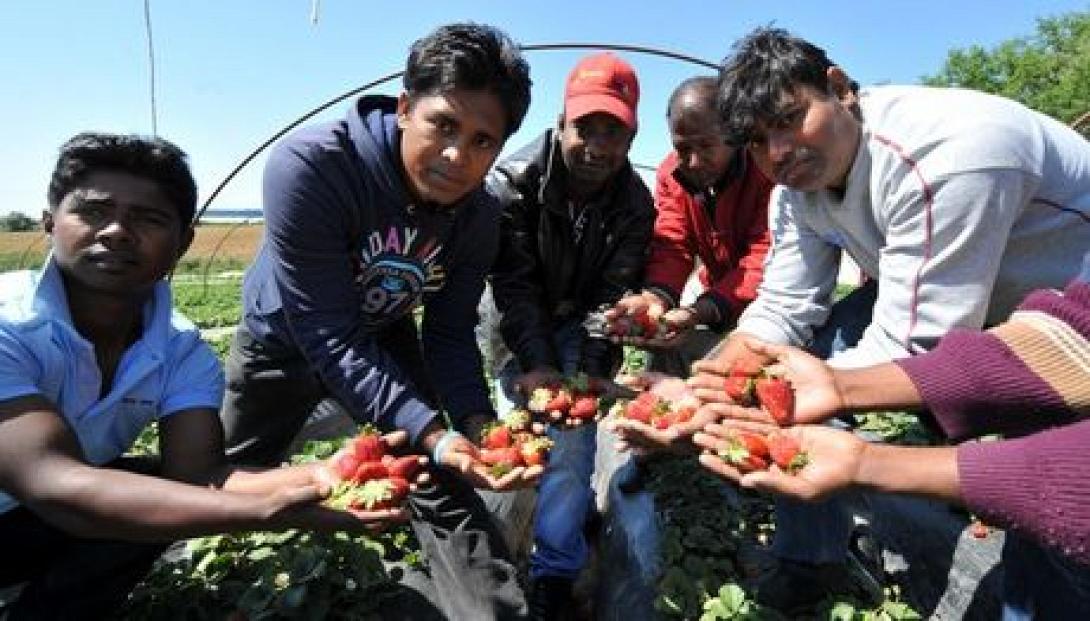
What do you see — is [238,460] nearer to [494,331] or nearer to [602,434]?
[494,331]

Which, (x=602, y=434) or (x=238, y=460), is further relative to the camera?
(x=602, y=434)

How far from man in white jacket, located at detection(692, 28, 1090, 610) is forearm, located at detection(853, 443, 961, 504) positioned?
2.31 feet

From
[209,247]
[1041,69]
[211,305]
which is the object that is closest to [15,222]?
[209,247]

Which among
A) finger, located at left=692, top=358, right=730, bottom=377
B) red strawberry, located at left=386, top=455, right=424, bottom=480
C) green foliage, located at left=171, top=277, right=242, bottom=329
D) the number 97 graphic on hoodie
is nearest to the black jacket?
the number 97 graphic on hoodie

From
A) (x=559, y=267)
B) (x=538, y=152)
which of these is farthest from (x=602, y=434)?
(x=538, y=152)

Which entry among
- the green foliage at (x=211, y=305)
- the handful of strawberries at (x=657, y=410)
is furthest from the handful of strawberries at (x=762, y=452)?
the green foliage at (x=211, y=305)

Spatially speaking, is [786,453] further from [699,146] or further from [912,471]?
[699,146]

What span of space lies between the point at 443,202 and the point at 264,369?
105 cm

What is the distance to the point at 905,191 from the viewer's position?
2.36m

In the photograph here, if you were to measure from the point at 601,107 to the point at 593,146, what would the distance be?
17 centimetres

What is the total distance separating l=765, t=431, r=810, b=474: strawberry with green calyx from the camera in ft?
6.08

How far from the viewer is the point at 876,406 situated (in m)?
2.14

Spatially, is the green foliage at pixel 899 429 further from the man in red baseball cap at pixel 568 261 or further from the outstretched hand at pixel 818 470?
the outstretched hand at pixel 818 470

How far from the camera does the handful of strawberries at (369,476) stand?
81.4 inches
